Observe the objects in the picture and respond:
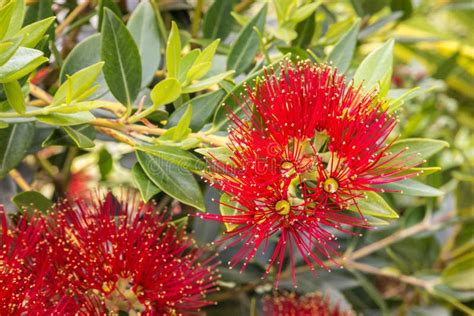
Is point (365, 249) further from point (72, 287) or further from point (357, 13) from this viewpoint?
point (72, 287)

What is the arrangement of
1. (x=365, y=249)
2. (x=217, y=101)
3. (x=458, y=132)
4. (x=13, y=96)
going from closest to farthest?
(x=13, y=96), (x=217, y=101), (x=365, y=249), (x=458, y=132)

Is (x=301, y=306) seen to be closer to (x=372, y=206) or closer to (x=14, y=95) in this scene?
(x=372, y=206)

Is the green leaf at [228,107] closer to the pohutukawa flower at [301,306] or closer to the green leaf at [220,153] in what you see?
the green leaf at [220,153]

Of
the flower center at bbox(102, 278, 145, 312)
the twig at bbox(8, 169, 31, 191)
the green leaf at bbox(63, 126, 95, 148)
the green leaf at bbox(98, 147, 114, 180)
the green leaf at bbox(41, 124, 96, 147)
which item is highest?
the green leaf at bbox(63, 126, 95, 148)

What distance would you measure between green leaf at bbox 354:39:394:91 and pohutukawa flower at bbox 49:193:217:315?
269 mm

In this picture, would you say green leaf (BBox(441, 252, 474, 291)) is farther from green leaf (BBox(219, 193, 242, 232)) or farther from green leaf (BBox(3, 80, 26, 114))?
green leaf (BBox(3, 80, 26, 114))

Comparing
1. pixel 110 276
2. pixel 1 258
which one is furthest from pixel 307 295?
pixel 1 258

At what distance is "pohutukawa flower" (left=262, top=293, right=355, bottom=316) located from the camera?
0.90m

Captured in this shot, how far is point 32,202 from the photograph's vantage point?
0.74 m

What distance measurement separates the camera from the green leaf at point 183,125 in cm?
65

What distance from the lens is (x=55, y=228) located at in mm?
722

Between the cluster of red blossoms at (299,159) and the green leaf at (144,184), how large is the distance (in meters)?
0.07

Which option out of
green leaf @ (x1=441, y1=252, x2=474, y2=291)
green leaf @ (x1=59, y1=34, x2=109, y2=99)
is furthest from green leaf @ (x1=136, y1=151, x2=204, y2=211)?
green leaf @ (x1=441, y1=252, x2=474, y2=291)

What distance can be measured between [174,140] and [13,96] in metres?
0.16
